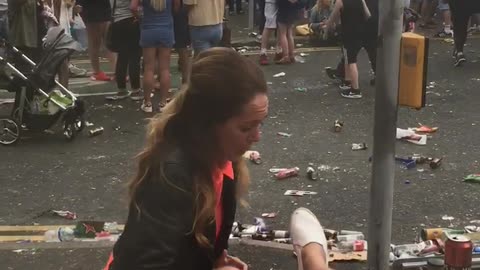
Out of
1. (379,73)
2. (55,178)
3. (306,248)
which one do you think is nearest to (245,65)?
(306,248)

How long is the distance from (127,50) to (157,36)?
1.20m

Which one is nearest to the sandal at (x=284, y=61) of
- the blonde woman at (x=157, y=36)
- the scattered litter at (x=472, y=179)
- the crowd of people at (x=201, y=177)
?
the blonde woman at (x=157, y=36)

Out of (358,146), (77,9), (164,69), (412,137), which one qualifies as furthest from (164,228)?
(77,9)

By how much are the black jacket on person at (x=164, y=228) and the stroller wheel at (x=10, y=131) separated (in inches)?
224

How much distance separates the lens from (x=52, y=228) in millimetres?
5348

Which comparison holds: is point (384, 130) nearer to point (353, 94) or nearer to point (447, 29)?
point (353, 94)

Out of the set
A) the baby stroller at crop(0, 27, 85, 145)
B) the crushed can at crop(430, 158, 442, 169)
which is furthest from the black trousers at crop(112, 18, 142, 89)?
the crushed can at crop(430, 158, 442, 169)

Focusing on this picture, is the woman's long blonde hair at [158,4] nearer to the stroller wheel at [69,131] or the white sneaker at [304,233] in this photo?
the stroller wheel at [69,131]

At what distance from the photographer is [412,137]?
24.1 ft

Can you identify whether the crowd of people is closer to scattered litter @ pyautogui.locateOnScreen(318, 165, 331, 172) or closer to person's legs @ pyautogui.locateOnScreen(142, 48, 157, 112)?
scattered litter @ pyautogui.locateOnScreen(318, 165, 331, 172)

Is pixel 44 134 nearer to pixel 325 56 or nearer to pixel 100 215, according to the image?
pixel 100 215

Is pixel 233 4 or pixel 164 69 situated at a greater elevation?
pixel 164 69

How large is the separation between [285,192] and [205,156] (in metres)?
4.10

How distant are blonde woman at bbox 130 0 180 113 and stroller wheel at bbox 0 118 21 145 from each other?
4.97 ft
